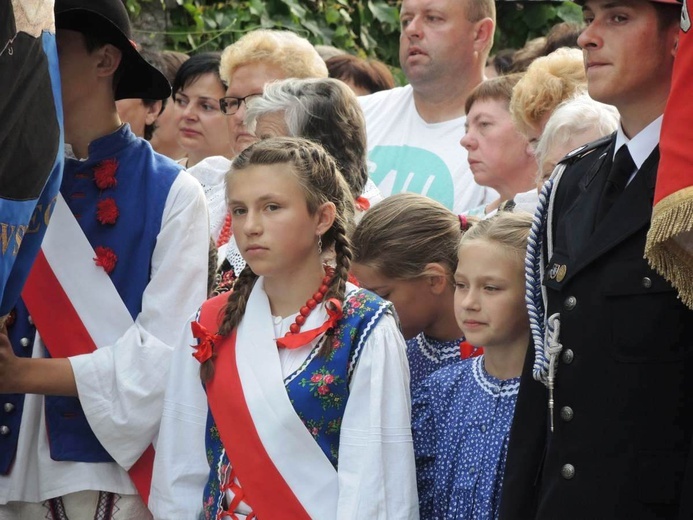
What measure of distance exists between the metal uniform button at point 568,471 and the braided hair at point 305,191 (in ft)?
2.64

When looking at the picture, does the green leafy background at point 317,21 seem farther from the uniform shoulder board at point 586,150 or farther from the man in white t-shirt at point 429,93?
the uniform shoulder board at point 586,150

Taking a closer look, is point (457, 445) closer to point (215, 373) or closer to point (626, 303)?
point (215, 373)

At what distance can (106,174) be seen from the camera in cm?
337

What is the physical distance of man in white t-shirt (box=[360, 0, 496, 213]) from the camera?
5188 mm

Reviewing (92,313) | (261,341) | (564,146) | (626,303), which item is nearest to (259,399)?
(261,341)

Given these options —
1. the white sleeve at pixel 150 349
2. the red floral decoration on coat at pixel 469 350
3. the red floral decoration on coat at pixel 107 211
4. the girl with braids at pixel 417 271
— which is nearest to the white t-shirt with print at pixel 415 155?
the girl with braids at pixel 417 271

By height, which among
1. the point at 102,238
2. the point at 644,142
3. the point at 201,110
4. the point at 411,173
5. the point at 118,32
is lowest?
the point at 411,173

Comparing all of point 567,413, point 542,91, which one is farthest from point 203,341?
point 542,91

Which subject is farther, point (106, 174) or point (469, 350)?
point (469, 350)

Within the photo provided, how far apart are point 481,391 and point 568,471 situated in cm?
72

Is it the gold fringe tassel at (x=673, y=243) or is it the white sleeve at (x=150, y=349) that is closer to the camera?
the gold fringe tassel at (x=673, y=243)

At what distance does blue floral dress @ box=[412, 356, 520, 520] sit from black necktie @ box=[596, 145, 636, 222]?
27.7 inches

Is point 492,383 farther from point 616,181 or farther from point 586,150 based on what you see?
point 616,181

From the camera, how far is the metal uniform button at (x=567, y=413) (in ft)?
8.64
